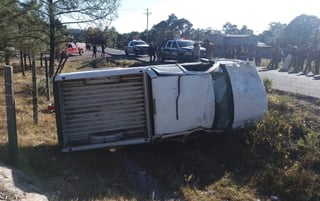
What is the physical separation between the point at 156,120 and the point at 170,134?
38cm

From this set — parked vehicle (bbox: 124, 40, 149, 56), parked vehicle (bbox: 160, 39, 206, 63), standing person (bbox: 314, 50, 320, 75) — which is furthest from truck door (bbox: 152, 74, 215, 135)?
parked vehicle (bbox: 124, 40, 149, 56)

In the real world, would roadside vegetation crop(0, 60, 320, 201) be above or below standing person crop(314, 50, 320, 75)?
below

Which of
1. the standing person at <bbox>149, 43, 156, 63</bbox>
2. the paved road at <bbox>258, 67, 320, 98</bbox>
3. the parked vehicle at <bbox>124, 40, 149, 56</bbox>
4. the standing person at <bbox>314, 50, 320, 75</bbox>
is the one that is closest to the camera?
the paved road at <bbox>258, 67, 320, 98</bbox>

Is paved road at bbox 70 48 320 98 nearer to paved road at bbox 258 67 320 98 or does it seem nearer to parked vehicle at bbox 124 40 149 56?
paved road at bbox 258 67 320 98

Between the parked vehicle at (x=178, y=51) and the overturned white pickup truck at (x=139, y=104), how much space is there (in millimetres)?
18331

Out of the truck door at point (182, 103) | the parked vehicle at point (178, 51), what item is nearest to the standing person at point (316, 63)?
the parked vehicle at point (178, 51)

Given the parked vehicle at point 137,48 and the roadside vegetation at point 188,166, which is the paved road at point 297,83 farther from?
the parked vehicle at point 137,48

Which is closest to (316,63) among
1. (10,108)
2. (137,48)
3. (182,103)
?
(137,48)

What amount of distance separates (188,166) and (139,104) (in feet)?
4.51

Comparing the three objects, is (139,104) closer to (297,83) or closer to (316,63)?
(297,83)

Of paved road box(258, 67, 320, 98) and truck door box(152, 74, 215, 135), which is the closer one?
truck door box(152, 74, 215, 135)

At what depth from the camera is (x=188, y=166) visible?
7.12m

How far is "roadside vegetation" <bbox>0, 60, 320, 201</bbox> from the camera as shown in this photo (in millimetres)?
5945

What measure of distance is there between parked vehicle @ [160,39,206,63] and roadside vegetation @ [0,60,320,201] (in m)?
17.8
